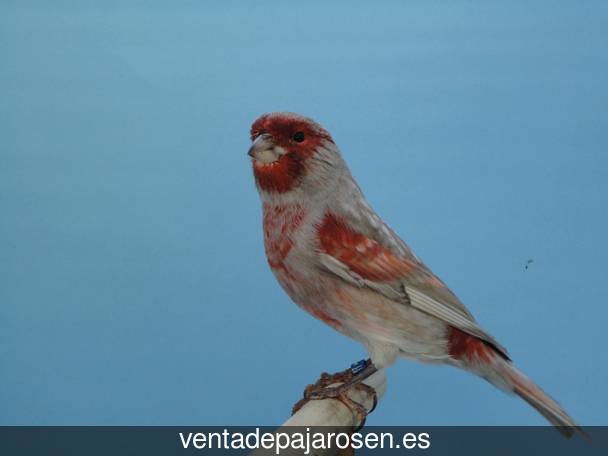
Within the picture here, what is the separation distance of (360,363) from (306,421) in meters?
0.41

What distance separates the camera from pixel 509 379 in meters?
1.73

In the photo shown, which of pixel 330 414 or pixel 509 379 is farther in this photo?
pixel 509 379

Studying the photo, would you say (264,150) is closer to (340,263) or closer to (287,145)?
(287,145)

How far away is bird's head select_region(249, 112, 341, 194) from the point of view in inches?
64.1

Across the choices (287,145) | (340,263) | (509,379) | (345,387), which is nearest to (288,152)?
(287,145)

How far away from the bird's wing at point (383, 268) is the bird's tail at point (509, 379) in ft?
0.10

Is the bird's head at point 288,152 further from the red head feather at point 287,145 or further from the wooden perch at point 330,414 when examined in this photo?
the wooden perch at point 330,414

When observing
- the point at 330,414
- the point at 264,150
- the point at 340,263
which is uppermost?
the point at 264,150

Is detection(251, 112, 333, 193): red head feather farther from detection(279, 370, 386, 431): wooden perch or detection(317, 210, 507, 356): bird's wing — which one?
detection(279, 370, 386, 431): wooden perch

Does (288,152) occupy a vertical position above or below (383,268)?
above

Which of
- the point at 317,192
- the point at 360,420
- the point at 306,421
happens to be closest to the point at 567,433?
the point at 360,420

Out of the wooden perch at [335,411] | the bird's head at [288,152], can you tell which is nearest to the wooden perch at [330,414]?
the wooden perch at [335,411]

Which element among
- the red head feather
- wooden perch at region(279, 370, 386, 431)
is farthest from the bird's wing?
wooden perch at region(279, 370, 386, 431)

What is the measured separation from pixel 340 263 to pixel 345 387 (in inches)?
10.6
